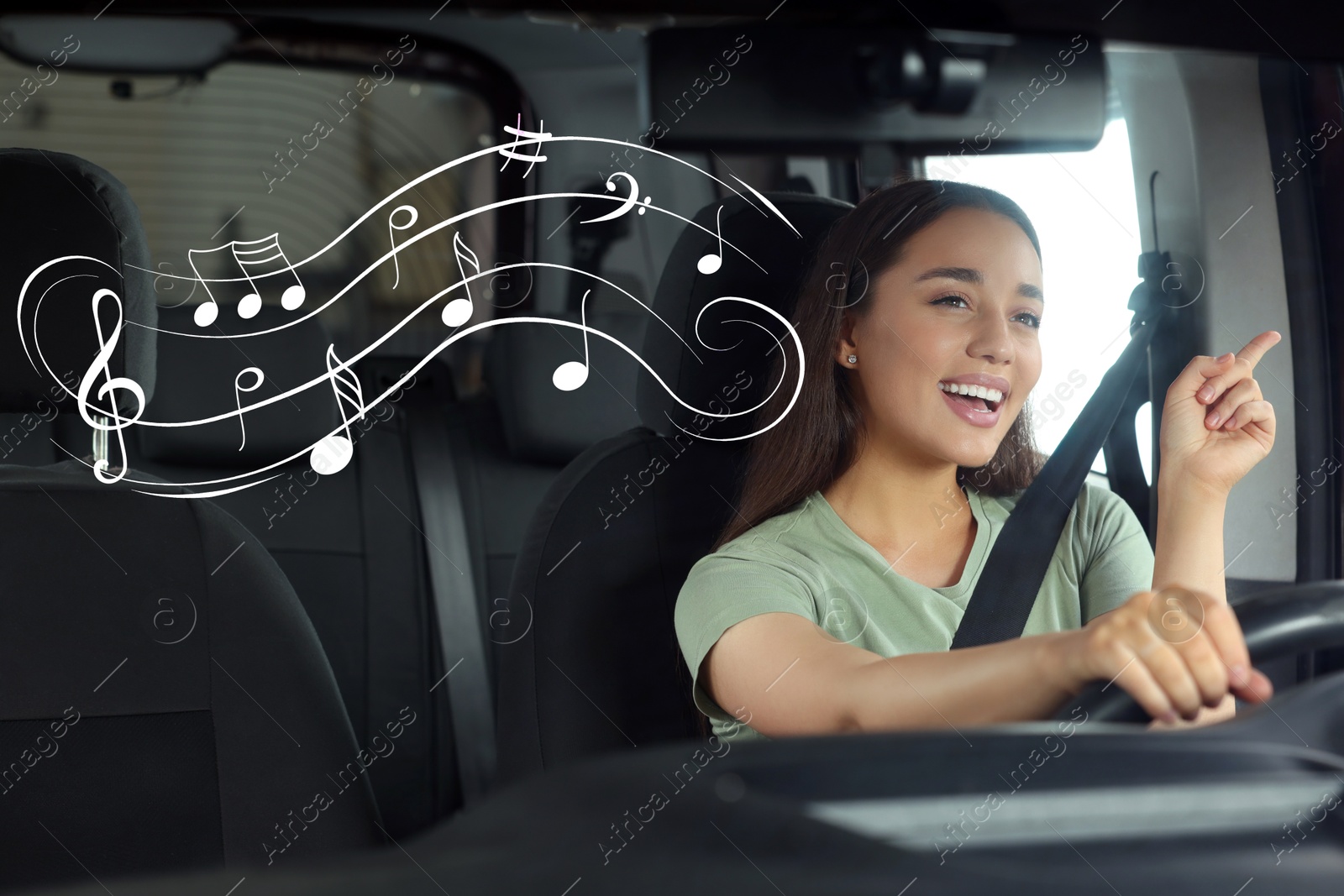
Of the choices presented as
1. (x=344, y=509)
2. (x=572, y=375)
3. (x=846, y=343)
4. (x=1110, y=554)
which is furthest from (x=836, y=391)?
(x=344, y=509)

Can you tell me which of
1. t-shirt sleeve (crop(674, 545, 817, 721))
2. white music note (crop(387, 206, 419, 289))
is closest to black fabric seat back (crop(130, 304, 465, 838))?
white music note (crop(387, 206, 419, 289))

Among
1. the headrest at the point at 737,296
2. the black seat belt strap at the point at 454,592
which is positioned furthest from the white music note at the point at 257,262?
the headrest at the point at 737,296

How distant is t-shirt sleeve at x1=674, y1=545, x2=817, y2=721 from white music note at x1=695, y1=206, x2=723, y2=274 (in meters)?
0.27

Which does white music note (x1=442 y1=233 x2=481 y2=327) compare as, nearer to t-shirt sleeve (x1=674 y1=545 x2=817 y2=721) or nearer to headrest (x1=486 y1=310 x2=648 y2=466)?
headrest (x1=486 y1=310 x2=648 y2=466)

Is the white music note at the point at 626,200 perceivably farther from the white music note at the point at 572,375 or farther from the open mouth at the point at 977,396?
the open mouth at the point at 977,396

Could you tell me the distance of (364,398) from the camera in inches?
62.0

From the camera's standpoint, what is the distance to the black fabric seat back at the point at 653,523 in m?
1.05

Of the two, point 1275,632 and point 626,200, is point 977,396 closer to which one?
point 1275,632

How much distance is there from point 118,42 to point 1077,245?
96cm

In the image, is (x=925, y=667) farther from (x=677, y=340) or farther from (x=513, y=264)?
(x=513, y=264)

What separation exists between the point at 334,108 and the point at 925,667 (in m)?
1.14

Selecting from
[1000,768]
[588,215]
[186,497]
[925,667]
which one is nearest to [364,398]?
[588,215]

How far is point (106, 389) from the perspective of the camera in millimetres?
1020

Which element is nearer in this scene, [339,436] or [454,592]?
[339,436]
